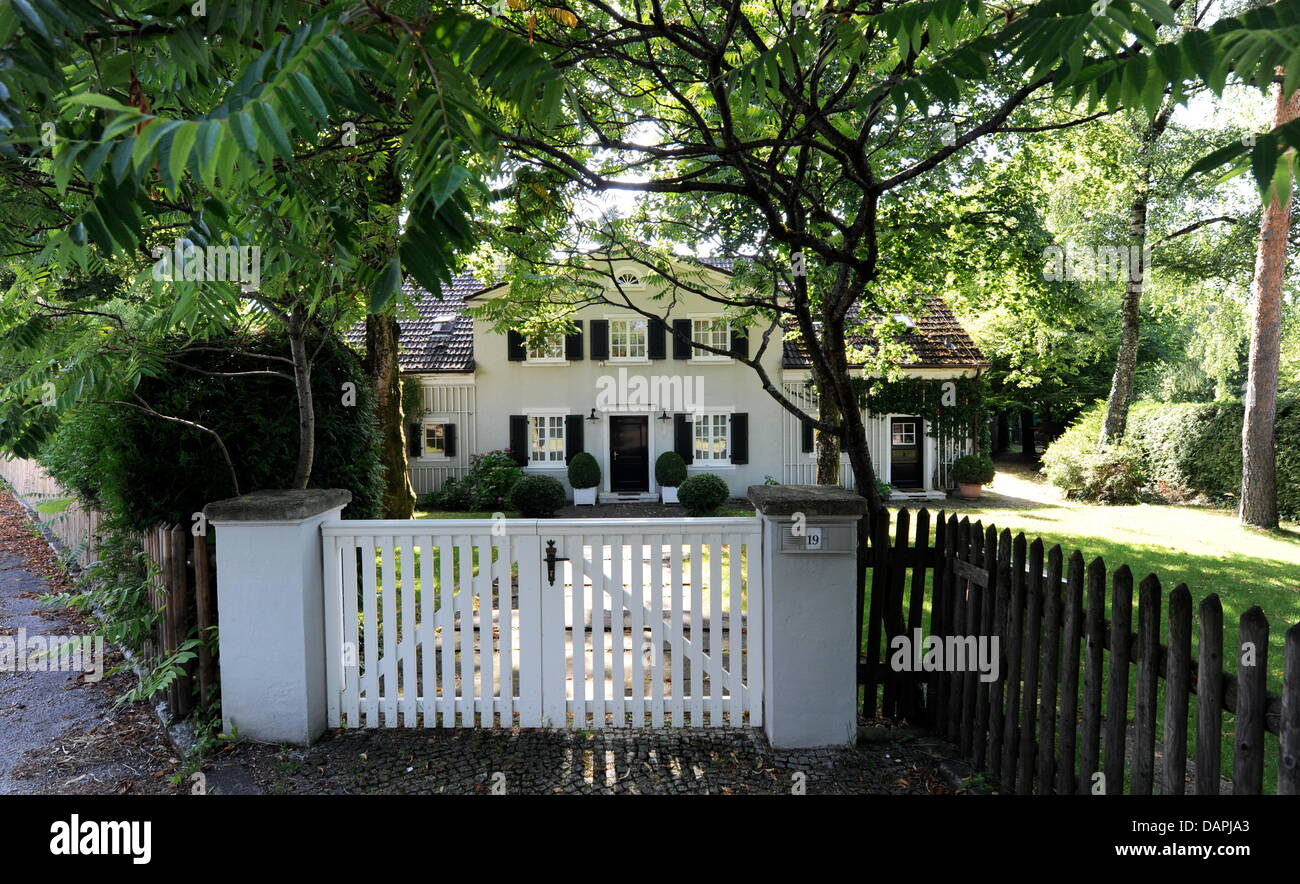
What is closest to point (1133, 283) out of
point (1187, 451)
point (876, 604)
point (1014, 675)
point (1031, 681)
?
point (1187, 451)

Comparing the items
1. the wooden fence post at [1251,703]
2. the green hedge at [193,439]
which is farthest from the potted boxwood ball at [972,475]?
the wooden fence post at [1251,703]

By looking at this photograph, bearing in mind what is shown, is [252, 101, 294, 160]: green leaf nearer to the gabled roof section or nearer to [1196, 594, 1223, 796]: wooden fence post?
[1196, 594, 1223, 796]: wooden fence post

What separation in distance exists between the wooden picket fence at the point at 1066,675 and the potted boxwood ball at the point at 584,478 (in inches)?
610

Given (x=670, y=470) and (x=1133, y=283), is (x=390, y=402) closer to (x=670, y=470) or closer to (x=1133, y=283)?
(x=670, y=470)

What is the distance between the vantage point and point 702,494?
18.1 meters

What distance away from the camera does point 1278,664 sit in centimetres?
643

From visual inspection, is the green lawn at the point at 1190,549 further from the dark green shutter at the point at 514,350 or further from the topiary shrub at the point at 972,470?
the dark green shutter at the point at 514,350

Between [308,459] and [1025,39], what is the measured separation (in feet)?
16.6

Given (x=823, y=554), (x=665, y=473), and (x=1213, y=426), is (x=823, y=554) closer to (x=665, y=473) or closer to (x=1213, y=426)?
(x=665, y=473)

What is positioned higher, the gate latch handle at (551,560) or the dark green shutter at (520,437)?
the dark green shutter at (520,437)

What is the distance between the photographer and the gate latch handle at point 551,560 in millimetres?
4512

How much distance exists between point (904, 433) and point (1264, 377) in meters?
8.82

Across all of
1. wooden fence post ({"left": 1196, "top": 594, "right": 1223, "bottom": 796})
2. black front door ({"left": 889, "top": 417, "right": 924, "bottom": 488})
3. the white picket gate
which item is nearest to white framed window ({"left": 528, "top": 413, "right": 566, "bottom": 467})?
black front door ({"left": 889, "top": 417, "right": 924, "bottom": 488})
